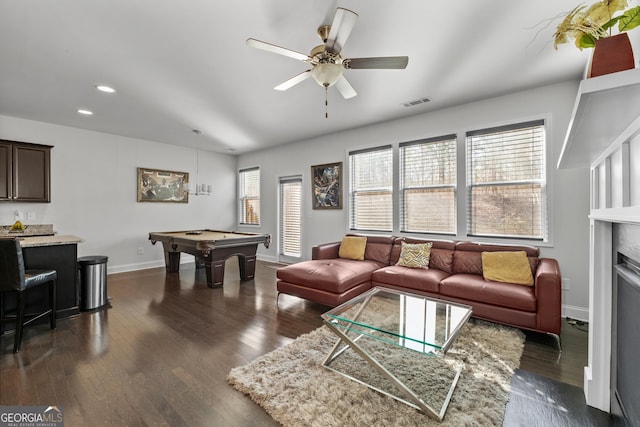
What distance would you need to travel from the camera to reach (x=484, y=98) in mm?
3770

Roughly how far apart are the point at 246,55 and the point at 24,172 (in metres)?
4.41

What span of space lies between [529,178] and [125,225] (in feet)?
23.1

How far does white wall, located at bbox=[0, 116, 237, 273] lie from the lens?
192 inches

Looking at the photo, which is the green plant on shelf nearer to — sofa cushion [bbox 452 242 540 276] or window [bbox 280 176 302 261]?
sofa cushion [bbox 452 242 540 276]

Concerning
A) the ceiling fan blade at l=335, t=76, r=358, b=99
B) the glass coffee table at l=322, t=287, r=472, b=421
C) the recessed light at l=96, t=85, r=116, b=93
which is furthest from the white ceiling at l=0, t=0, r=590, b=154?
the glass coffee table at l=322, t=287, r=472, b=421

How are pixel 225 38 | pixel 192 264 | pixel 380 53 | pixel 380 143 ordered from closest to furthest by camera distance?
pixel 225 38 < pixel 380 53 < pixel 380 143 < pixel 192 264

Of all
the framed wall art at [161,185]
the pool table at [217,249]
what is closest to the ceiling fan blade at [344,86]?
Answer: the pool table at [217,249]

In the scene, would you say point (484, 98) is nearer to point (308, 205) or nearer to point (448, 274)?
point (448, 274)

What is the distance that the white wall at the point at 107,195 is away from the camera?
16.0 feet

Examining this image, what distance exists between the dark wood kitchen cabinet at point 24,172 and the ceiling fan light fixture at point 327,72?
5043 millimetres

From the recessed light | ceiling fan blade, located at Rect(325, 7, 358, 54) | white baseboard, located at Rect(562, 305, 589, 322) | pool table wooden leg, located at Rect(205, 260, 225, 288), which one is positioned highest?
the recessed light

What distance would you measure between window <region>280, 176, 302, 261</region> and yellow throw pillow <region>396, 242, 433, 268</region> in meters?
2.77

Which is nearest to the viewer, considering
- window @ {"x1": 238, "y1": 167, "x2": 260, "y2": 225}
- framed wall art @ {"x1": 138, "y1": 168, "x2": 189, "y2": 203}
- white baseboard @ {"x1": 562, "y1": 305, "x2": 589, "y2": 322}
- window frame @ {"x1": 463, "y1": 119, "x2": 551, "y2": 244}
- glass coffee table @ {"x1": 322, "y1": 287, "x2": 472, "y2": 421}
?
glass coffee table @ {"x1": 322, "y1": 287, "x2": 472, "y2": 421}

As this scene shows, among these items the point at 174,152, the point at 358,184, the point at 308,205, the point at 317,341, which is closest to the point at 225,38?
the point at 317,341
